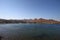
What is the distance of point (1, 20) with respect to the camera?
158125 millimetres

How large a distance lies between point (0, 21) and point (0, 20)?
8.55ft

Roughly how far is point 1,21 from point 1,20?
2294mm

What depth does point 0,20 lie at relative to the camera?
509 ft

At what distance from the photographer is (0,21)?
503 ft

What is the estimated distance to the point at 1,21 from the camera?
15688 centimetres

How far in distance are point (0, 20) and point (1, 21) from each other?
287 cm

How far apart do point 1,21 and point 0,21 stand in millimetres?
3559

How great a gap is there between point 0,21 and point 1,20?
5.09 meters
